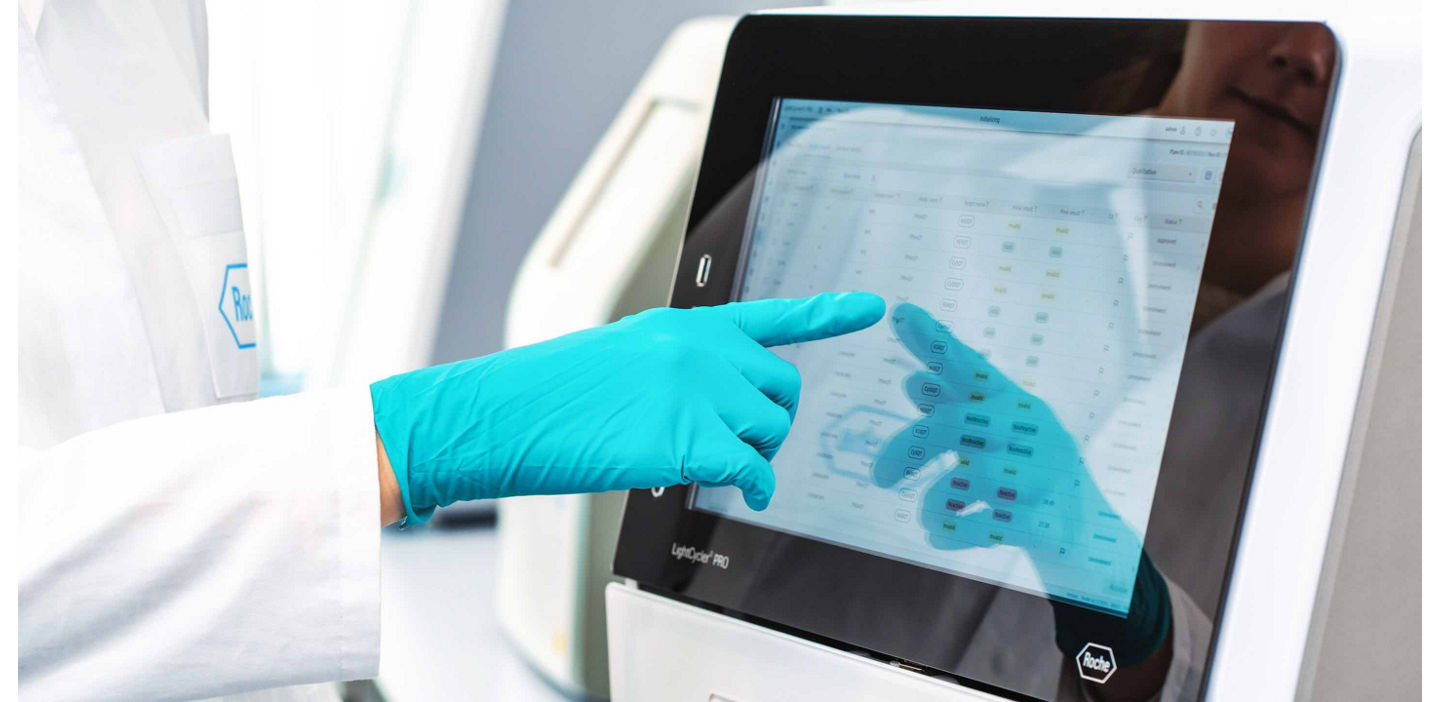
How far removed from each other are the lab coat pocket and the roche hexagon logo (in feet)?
2.14

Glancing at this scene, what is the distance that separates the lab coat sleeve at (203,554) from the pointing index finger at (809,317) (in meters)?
0.23

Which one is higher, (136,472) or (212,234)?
(212,234)

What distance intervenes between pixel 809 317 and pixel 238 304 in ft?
1.66

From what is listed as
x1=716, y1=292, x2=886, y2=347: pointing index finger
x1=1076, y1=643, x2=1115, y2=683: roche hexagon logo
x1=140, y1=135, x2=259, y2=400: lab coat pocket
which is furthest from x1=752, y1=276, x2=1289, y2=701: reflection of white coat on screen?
x1=140, y1=135, x2=259, y2=400: lab coat pocket

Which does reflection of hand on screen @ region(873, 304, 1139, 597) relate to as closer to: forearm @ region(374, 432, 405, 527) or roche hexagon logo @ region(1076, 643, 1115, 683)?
roche hexagon logo @ region(1076, 643, 1115, 683)

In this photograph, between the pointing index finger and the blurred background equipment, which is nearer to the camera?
the pointing index finger

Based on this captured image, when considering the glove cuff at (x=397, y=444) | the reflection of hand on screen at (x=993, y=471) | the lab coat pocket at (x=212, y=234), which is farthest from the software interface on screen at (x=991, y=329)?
the lab coat pocket at (x=212, y=234)

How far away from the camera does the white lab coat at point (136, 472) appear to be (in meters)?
0.48

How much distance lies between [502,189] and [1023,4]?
4.84 feet

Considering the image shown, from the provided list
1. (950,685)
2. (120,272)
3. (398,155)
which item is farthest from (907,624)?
(398,155)

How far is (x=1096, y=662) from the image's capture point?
48 centimetres

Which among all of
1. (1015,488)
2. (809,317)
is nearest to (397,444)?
(809,317)

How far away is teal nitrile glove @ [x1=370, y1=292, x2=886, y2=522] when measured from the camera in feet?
1.79

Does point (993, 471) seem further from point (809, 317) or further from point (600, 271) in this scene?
point (600, 271)
